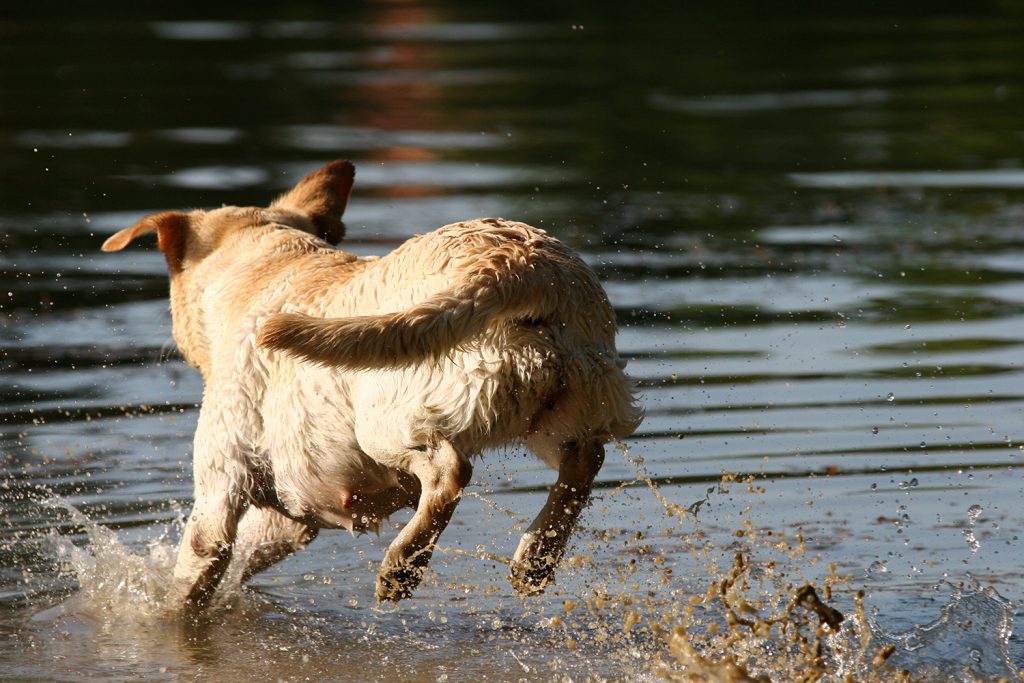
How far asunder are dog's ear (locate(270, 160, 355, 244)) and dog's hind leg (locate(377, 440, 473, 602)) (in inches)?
91.4

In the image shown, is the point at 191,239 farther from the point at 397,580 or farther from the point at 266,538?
the point at 397,580

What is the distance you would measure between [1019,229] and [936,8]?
47.5ft

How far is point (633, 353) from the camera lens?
31.3ft

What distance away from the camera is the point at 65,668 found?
591 cm

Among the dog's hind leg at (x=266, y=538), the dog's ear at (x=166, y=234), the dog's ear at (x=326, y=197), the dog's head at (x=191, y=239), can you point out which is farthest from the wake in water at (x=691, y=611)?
the dog's ear at (x=326, y=197)

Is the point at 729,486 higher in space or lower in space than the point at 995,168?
higher

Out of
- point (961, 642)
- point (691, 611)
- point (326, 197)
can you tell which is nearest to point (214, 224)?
point (326, 197)

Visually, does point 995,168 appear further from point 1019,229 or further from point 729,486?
point 729,486

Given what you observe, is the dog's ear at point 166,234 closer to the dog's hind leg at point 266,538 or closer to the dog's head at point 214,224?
the dog's head at point 214,224

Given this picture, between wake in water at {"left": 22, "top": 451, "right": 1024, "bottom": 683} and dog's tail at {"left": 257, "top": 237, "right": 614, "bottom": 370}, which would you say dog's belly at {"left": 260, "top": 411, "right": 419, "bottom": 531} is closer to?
wake in water at {"left": 22, "top": 451, "right": 1024, "bottom": 683}

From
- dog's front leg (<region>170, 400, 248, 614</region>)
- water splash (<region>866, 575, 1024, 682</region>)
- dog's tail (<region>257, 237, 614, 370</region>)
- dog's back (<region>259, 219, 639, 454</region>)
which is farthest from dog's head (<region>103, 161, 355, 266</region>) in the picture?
water splash (<region>866, 575, 1024, 682</region>)

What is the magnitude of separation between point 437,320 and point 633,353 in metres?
4.60

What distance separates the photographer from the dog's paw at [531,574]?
18.5 feet

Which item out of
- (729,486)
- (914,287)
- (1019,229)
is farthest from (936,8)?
(729,486)
